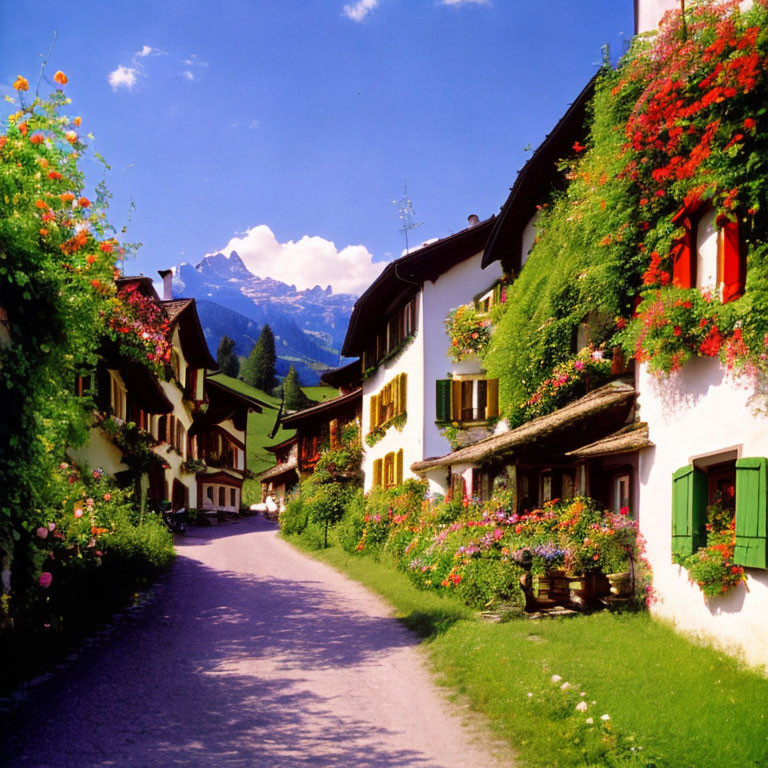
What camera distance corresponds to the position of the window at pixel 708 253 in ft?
27.5

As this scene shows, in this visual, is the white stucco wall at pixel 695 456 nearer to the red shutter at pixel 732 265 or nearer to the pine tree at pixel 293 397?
the red shutter at pixel 732 265

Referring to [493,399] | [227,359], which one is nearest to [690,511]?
[493,399]

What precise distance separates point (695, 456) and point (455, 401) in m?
12.9

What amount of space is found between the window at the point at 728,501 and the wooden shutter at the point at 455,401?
12277 mm

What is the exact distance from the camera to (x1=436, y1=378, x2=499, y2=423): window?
21.9 m

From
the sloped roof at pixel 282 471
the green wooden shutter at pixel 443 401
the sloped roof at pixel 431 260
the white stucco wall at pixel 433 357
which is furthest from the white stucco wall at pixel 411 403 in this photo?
the sloped roof at pixel 282 471

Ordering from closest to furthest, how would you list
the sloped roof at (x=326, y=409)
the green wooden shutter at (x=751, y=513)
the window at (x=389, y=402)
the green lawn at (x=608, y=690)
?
1. the green lawn at (x=608, y=690)
2. the green wooden shutter at (x=751, y=513)
3. the window at (x=389, y=402)
4. the sloped roof at (x=326, y=409)

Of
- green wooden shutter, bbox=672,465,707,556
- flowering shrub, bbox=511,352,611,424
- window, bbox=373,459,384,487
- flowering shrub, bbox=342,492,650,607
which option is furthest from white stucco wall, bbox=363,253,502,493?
green wooden shutter, bbox=672,465,707,556

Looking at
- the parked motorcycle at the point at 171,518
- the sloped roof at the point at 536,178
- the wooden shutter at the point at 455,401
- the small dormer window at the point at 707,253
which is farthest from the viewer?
the parked motorcycle at the point at 171,518

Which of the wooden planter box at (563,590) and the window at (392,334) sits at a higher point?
→ the window at (392,334)

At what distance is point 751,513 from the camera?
25.4 ft

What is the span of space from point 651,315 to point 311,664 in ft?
19.0

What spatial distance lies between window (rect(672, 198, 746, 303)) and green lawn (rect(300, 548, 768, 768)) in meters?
3.83

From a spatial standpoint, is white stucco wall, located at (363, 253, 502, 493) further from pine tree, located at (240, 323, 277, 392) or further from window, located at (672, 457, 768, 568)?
pine tree, located at (240, 323, 277, 392)
